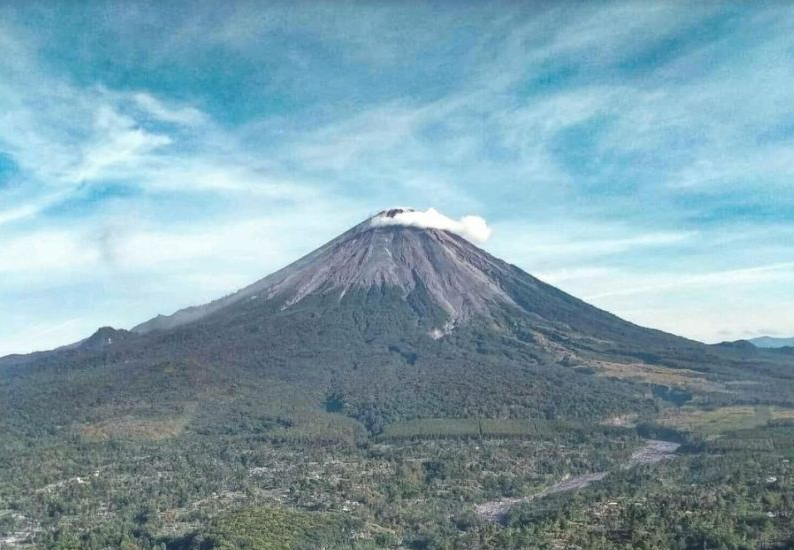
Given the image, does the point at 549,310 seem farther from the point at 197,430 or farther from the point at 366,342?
Result: the point at 197,430

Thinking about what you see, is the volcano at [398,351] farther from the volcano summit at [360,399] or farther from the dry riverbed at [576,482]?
the dry riverbed at [576,482]

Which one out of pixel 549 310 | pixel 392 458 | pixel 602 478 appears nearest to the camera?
pixel 602 478

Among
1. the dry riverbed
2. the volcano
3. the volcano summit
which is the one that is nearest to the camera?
the dry riverbed

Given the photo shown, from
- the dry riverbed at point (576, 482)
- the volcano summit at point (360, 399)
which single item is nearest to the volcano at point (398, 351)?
the volcano summit at point (360, 399)

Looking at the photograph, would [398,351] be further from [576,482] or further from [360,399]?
[576,482]

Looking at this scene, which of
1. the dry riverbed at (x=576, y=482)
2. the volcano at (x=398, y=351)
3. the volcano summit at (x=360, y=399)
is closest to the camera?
the dry riverbed at (x=576, y=482)

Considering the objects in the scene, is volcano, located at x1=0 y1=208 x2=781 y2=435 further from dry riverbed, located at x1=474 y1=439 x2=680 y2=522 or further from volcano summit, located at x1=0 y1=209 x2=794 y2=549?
dry riverbed, located at x1=474 y1=439 x2=680 y2=522

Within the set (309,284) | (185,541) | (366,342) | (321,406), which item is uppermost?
(309,284)

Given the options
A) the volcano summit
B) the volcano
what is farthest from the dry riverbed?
the volcano

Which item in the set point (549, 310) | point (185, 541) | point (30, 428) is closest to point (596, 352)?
point (549, 310)

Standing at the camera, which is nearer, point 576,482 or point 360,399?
point 576,482

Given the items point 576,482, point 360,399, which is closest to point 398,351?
point 360,399
